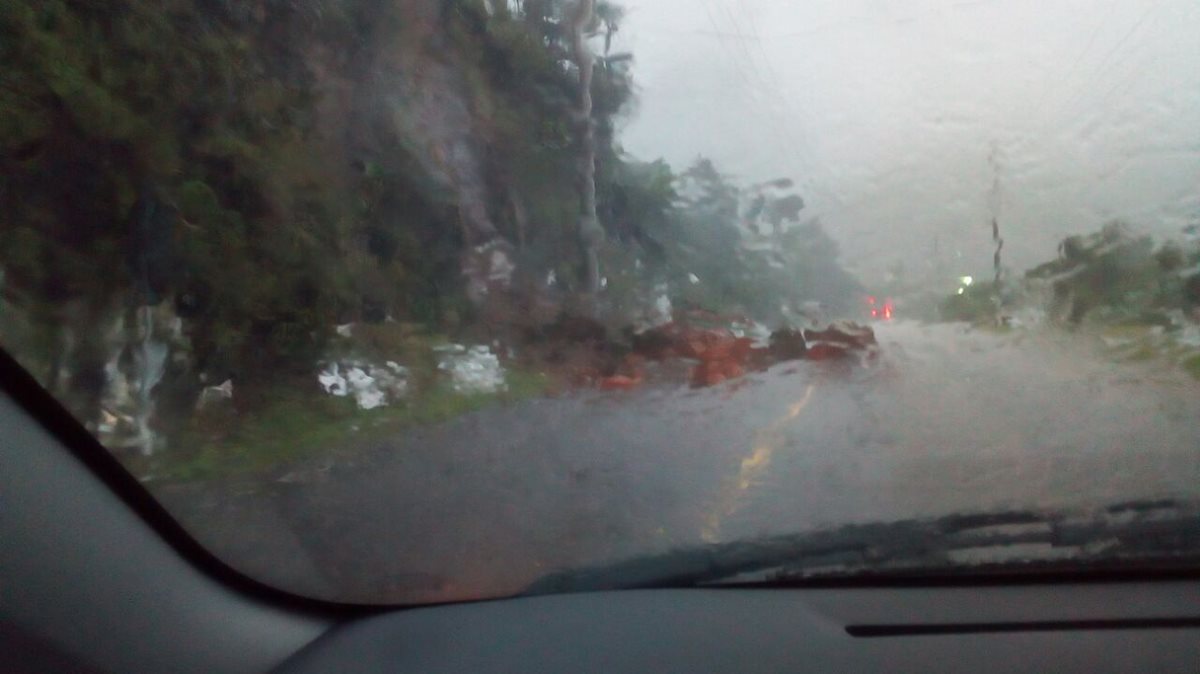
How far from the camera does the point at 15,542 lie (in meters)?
3.81

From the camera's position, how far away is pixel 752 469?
5.71 metres

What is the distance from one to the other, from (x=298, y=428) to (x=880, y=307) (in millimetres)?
3106

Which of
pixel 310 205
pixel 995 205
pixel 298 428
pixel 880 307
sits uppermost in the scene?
pixel 310 205

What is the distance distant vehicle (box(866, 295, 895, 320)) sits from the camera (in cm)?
615

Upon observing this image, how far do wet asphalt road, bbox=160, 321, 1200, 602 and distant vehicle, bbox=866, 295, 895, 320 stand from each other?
7cm

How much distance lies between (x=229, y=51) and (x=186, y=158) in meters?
0.57

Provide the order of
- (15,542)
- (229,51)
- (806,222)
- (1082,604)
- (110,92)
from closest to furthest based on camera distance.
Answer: (15,542), (1082,604), (110,92), (229,51), (806,222)

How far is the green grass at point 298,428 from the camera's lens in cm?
530

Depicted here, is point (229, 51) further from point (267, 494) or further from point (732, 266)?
point (732, 266)

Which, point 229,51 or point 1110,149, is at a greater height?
point 229,51

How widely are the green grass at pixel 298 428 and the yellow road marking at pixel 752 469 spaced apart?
117cm

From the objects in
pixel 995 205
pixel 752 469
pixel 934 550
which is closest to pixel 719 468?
pixel 752 469

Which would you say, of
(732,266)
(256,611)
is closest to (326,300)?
(256,611)

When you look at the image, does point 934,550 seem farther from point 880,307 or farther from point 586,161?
point 586,161
